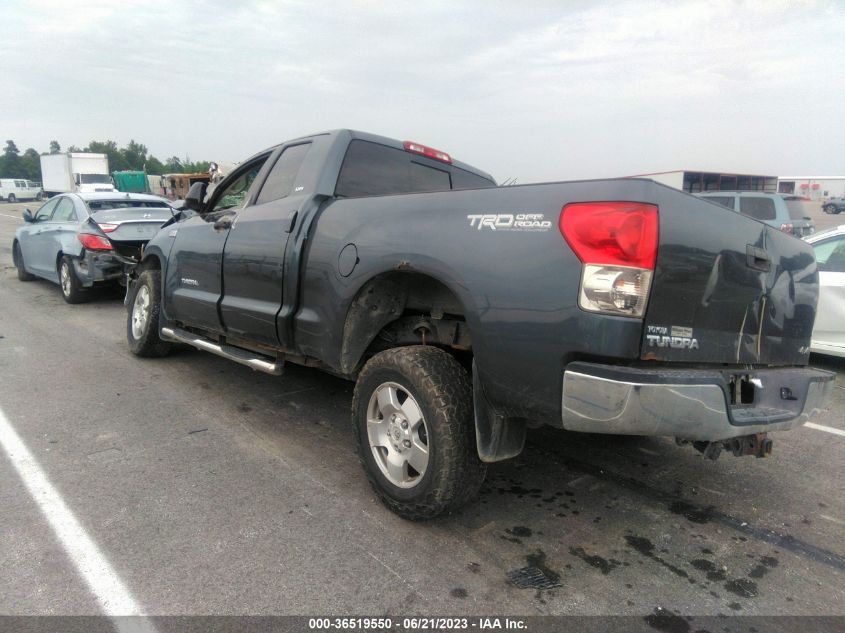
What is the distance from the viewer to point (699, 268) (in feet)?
7.94

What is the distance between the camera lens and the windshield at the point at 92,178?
41.7 metres

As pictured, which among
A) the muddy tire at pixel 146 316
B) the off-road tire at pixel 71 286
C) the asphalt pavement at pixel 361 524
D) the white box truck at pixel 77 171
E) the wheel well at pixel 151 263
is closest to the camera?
the asphalt pavement at pixel 361 524

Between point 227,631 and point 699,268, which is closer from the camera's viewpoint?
point 227,631

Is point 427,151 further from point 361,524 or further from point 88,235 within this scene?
point 88,235

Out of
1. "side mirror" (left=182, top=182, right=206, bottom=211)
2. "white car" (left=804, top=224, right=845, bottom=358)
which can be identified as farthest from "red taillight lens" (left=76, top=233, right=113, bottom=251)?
"white car" (left=804, top=224, right=845, bottom=358)

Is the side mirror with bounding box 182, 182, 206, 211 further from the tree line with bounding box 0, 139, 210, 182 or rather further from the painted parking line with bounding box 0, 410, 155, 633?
the tree line with bounding box 0, 139, 210, 182

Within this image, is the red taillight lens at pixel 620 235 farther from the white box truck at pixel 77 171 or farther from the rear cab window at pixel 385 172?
the white box truck at pixel 77 171

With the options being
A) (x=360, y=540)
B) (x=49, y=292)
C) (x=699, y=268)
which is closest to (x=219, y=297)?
(x=360, y=540)

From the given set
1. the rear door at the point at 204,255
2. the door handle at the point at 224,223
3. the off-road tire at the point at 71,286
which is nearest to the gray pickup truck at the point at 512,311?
the door handle at the point at 224,223

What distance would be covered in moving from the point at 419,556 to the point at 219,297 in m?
2.61

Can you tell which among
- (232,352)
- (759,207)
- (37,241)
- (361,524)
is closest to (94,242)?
(37,241)

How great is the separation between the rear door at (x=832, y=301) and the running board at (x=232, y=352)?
17.6 feet

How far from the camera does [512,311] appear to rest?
97.1 inches

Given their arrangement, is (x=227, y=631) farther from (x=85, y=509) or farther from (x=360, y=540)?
(x=85, y=509)
